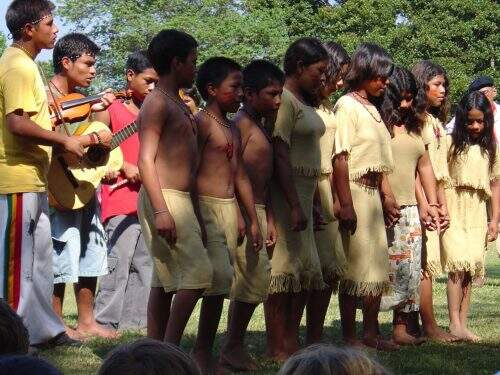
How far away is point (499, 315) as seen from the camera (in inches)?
384

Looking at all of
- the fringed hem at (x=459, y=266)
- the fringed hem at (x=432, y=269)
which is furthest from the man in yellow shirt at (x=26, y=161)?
Result: the fringed hem at (x=459, y=266)

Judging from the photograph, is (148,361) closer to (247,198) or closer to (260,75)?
(247,198)

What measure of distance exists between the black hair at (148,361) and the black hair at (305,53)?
15.1 ft

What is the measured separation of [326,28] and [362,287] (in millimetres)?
48217

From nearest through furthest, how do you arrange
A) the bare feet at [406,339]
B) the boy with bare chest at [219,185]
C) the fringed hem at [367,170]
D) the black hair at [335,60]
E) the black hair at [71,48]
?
the boy with bare chest at [219,185] < the fringed hem at [367,170] < the black hair at [335,60] < the bare feet at [406,339] < the black hair at [71,48]

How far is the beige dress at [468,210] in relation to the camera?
28.0 ft

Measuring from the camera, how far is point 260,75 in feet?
22.2

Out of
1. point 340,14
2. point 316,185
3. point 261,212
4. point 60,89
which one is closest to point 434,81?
point 316,185

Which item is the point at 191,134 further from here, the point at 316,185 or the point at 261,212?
the point at 316,185

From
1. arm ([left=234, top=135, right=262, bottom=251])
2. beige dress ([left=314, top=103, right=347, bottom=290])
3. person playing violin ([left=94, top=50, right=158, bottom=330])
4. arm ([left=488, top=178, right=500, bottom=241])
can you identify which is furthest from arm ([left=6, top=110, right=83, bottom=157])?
arm ([left=488, top=178, right=500, bottom=241])

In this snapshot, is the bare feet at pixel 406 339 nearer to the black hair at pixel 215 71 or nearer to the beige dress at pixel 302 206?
the beige dress at pixel 302 206

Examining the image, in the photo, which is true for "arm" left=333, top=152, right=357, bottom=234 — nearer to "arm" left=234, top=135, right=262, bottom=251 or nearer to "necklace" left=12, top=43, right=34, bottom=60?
"arm" left=234, top=135, right=262, bottom=251

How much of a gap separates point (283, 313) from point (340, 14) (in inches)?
1883

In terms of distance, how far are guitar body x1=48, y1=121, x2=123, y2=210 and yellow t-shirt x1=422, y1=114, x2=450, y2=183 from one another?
7.63 feet
